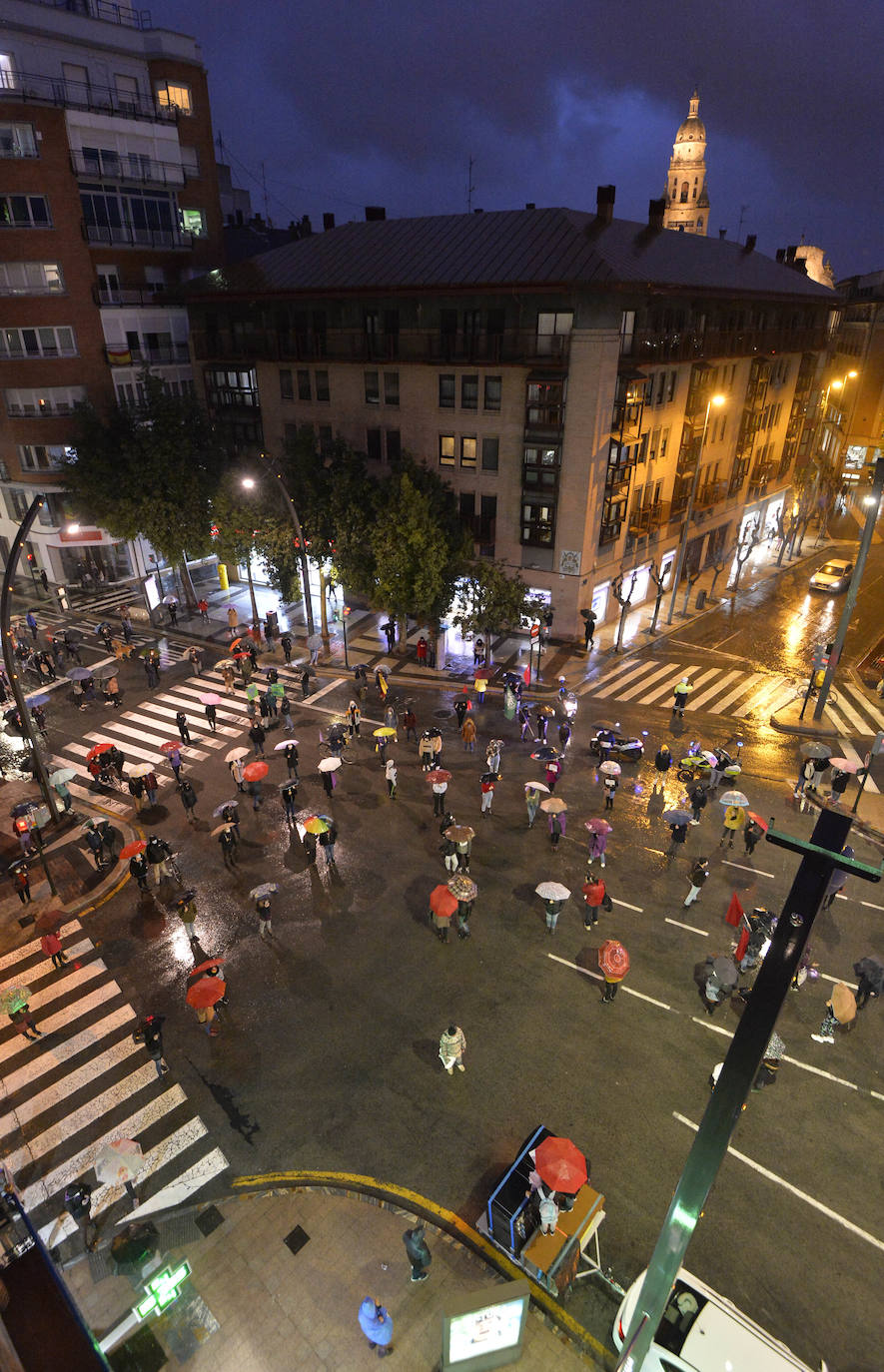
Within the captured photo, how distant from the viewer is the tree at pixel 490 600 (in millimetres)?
32875

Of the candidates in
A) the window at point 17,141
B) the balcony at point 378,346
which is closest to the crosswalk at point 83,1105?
the balcony at point 378,346

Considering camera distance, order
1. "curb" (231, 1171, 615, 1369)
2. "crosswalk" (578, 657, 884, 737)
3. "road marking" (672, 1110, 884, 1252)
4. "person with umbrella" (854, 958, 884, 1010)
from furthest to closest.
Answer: "crosswalk" (578, 657, 884, 737) < "person with umbrella" (854, 958, 884, 1010) < "road marking" (672, 1110, 884, 1252) < "curb" (231, 1171, 615, 1369)

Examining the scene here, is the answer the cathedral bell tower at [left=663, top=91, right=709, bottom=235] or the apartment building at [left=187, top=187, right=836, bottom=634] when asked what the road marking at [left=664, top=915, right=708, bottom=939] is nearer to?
the apartment building at [left=187, top=187, right=836, bottom=634]

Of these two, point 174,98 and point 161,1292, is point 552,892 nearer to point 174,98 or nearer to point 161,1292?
point 161,1292

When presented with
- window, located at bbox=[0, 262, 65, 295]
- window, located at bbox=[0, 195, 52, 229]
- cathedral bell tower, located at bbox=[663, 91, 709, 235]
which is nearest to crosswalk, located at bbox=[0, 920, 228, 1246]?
window, located at bbox=[0, 262, 65, 295]

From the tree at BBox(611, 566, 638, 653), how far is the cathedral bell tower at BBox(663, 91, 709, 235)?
136774 millimetres

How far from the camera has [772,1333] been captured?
11398mm

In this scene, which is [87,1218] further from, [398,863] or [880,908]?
[880,908]

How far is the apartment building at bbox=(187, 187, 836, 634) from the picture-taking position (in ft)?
110

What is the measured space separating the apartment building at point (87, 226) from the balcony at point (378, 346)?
5.00 meters

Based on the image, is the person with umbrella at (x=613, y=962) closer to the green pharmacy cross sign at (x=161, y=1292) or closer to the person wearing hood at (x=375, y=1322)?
the person wearing hood at (x=375, y=1322)

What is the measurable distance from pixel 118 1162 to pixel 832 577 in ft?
165

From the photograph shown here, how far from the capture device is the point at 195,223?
48.2 m

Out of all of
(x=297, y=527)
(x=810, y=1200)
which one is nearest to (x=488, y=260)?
(x=297, y=527)
